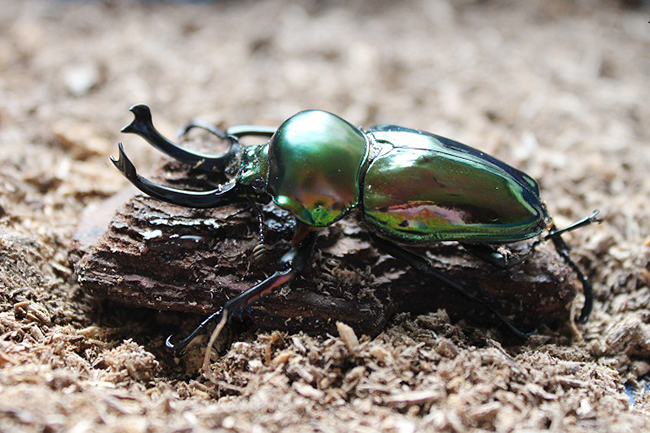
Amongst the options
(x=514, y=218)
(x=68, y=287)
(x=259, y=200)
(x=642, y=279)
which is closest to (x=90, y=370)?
(x=68, y=287)

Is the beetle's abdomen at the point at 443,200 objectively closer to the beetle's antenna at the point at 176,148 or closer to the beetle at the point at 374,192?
the beetle at the point at 374,192

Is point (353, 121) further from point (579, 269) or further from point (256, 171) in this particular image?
point (579, 269)

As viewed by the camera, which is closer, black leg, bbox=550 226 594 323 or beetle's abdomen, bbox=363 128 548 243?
beetle's abdomen, bbox=363 128 548 243

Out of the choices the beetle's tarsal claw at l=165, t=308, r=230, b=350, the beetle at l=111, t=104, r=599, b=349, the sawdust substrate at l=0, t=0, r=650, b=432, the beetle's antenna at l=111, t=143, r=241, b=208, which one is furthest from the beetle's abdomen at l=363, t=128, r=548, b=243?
the beetle's tarsal claw at l=165, t=308, r=230, b=350

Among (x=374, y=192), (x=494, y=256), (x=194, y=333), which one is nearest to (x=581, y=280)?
(x=494, y=256)

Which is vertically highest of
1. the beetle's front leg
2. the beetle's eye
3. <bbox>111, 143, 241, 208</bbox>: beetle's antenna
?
the beetle's eye

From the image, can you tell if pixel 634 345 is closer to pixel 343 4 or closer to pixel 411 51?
pixel 411 51

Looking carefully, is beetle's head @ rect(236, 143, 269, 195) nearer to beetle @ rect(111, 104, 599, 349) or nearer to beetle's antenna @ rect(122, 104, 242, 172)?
beetle @ rect(111, 104, 599, 349)
